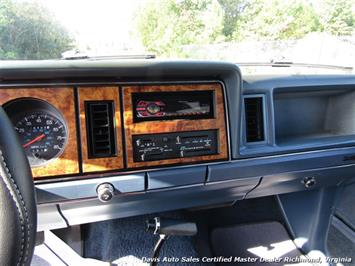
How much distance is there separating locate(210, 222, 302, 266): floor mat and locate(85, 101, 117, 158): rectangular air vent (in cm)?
133

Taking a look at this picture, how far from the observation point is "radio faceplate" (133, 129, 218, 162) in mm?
1524

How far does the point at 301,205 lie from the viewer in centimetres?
250

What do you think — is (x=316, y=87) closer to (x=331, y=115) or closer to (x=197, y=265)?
(x=331, y=115)

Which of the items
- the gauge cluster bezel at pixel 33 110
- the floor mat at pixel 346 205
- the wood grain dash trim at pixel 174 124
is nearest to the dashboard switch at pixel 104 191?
the wood grain dash trim at pixel 174 124

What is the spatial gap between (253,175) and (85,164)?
93 centimetres

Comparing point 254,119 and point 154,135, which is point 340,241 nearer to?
point 254,119

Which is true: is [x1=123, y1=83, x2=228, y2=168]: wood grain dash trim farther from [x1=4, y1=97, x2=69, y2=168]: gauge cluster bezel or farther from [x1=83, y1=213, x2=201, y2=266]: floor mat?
[x1=83, y1=213, x2=201, y2=266]: floor mat

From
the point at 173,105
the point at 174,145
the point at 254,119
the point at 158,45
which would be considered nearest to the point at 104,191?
the point at 174,145

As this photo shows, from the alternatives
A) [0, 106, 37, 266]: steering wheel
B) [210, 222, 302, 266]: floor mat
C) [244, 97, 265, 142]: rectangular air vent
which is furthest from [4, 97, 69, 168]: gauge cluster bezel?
[210, 222, 302, 266]: floor mat

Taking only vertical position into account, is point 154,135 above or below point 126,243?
above

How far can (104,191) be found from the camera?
1467 millimetres

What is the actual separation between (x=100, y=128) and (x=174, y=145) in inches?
14.7

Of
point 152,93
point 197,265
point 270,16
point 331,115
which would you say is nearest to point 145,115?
point 152,93

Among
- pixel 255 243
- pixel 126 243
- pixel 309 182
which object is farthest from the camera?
pixel 255 243
